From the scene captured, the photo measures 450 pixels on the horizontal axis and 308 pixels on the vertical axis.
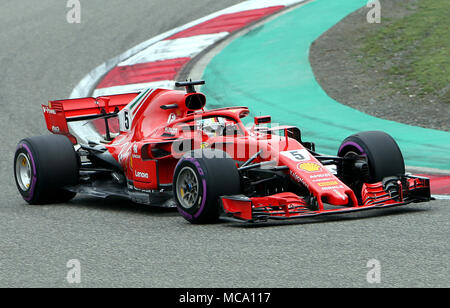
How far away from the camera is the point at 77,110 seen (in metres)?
10.9

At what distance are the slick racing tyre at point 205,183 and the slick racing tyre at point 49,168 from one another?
213 cm

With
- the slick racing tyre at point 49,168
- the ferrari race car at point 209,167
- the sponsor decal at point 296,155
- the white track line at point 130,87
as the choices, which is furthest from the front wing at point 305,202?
the white track line at point 130,87

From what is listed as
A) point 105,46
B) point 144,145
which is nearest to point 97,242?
point 144,145

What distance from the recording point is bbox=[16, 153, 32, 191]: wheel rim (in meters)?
10.1

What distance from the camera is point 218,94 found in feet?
50.9

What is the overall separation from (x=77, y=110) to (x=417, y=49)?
889 centimetres

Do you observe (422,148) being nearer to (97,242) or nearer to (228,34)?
(97,242)

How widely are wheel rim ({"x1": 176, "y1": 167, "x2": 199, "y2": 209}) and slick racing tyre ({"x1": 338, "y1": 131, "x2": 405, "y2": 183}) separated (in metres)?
1.89

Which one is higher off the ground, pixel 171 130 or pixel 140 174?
pixel 171 130

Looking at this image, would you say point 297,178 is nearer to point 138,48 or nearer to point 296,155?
point 296,155

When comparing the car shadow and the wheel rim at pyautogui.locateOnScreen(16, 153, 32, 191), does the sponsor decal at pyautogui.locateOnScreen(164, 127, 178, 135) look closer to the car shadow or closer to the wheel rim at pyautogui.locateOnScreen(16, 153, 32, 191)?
the car shadow

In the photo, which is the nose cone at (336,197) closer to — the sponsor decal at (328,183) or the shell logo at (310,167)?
the sponsor decal at (328,183)

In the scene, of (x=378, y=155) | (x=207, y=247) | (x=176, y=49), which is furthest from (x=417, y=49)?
(x=207, y=247)

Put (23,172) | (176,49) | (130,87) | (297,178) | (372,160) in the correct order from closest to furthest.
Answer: (297,178) → (372,160) → (23,172) → (130,87) → (176,49)
